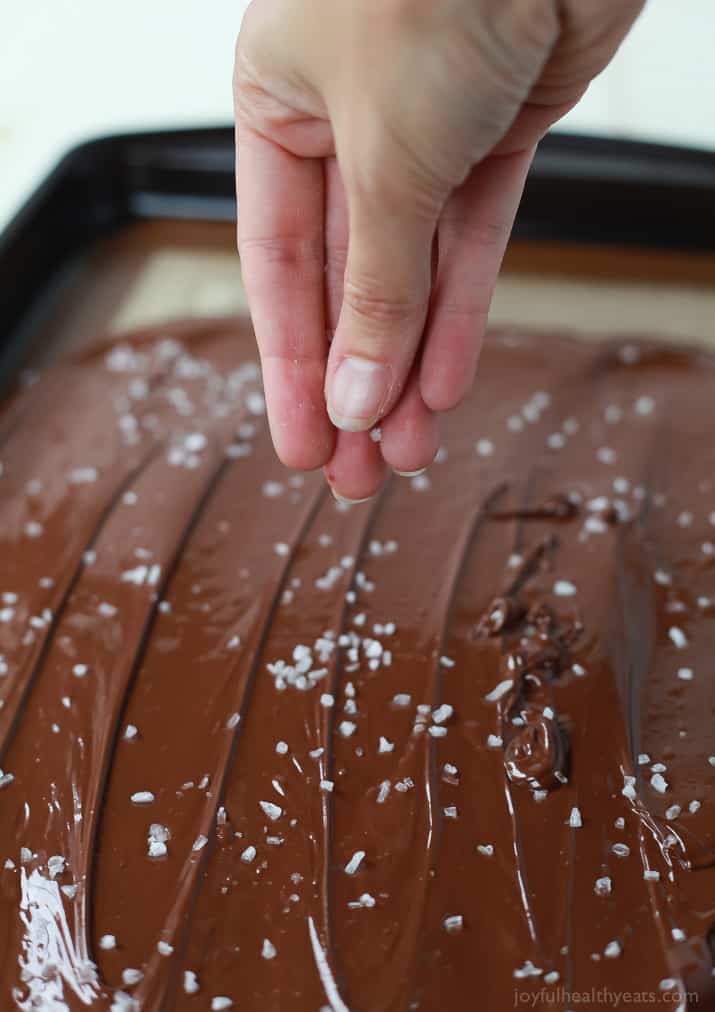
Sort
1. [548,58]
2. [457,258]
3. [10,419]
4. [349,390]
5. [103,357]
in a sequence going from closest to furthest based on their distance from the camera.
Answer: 1. [548,58]
2. [349,390]
3. [457,258]
4. [10,419]
5. [103,357]

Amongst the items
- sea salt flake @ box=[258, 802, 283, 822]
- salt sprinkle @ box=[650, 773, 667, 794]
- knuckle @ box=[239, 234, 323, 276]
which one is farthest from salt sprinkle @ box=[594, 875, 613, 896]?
knuckle @ box=[239, 234, 323, 276]

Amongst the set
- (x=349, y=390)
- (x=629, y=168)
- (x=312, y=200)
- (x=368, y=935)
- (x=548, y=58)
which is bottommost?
(x=368, y=935)

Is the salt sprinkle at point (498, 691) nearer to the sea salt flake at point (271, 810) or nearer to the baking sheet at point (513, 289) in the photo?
the sea salt flake at point (271, 810)

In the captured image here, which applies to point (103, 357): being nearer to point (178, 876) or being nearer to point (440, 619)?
point (440, 619)

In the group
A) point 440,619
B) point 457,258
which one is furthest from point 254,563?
point 457,258

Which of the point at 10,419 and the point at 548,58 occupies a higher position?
the point at 548,58

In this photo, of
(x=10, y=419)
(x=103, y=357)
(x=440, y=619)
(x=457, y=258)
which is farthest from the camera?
(x=103, y=357)

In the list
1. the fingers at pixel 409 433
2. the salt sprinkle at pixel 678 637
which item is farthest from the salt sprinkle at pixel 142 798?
the salt sprinkle at pixel 678 637

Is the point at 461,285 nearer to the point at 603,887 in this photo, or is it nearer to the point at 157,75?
the point at 603,887
